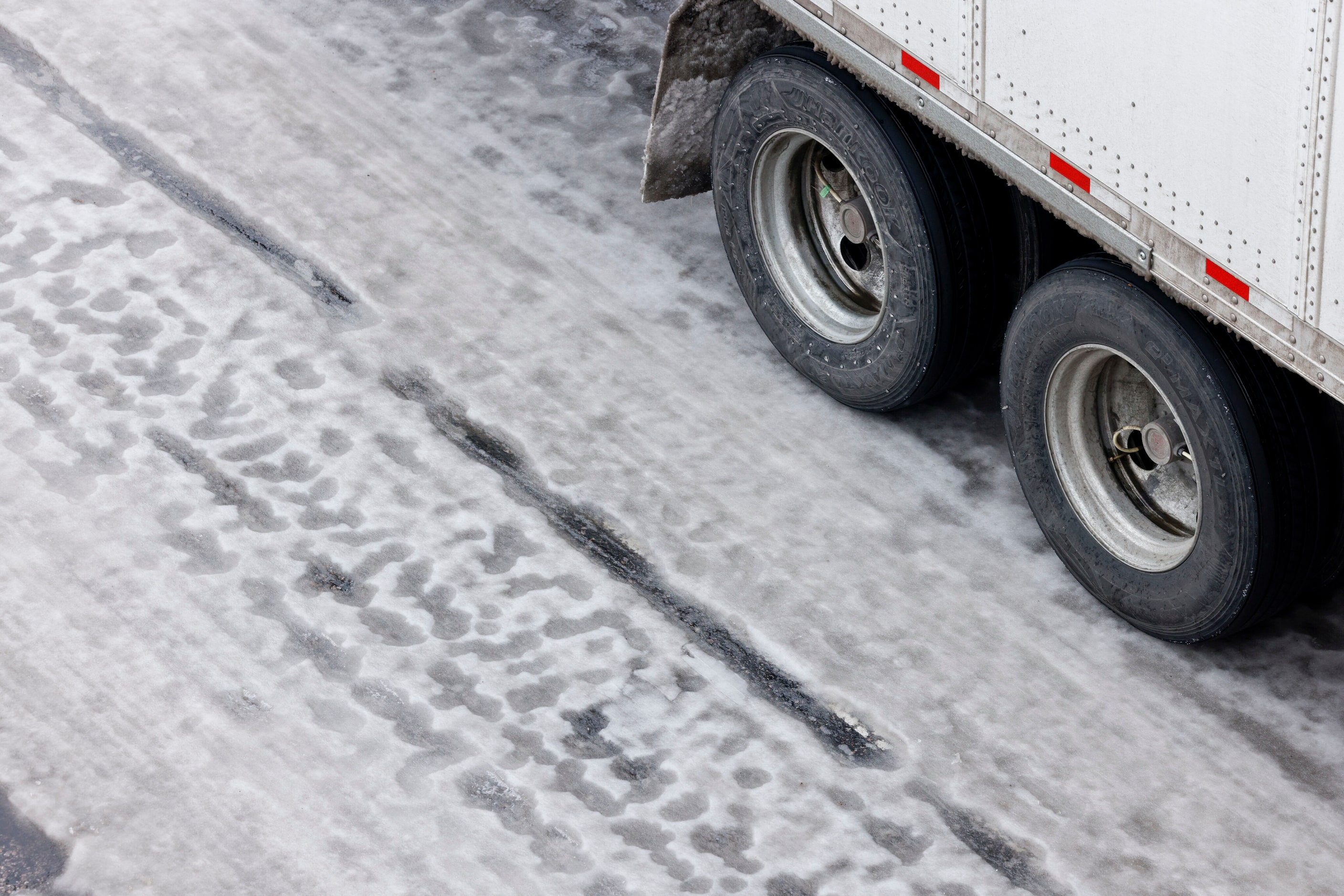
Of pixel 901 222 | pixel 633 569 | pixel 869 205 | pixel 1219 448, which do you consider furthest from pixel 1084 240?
pixel 633 569

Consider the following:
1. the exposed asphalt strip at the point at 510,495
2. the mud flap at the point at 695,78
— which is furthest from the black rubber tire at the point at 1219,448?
the mud flap at the point at 695,78

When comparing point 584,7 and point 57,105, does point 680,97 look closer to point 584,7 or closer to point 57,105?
point 584,7

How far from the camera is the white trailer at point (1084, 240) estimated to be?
3539mm

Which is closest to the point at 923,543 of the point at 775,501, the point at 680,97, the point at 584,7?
the point at 775,501

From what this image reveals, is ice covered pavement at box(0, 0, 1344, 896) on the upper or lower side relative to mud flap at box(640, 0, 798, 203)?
lower

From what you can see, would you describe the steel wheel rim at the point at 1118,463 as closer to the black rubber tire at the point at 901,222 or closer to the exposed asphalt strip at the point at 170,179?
the black rubber tire at the point at 901,222

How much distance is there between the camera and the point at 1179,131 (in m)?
3.66

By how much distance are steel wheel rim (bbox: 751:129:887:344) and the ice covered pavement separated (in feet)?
0.98

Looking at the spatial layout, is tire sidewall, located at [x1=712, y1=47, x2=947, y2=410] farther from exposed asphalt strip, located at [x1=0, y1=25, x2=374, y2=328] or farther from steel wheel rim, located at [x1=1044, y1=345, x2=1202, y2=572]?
exposed asphalt strip, located at [x1=0, y1=25, x2=374, y2=328]

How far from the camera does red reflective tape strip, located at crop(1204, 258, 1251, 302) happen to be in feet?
12.1

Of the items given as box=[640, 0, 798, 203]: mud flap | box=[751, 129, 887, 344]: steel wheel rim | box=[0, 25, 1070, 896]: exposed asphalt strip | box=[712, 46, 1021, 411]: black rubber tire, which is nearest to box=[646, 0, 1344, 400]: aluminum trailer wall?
box=[712, 46, 1021, 411]: black rubber tire

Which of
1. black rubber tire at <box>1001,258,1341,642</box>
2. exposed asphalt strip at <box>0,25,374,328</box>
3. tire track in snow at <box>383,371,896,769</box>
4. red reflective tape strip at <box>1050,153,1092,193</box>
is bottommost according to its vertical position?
exposed asphalt strip at <box>0,25,374,328</box>

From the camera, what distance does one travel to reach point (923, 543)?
5.01 meters

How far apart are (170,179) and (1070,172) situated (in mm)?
3954
